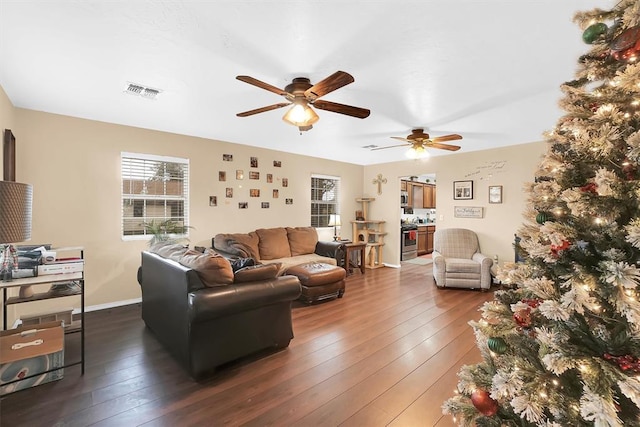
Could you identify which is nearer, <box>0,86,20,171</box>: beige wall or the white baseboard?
<box>0,86,20,171</box>: beige wall

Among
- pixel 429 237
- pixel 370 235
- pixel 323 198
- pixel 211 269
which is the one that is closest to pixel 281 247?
pixel 323 198

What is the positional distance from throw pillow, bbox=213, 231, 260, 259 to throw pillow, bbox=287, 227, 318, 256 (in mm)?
712

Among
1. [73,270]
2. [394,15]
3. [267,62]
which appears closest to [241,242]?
[73,270]

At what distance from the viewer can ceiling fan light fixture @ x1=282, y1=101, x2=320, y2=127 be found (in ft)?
8.24

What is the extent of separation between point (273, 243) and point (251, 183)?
1168mm

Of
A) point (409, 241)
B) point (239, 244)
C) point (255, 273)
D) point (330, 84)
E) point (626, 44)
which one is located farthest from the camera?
point (409, 241)

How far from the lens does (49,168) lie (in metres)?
3.36

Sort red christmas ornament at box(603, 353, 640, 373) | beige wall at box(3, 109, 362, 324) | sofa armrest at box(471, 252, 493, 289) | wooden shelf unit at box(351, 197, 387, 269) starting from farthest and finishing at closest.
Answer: wooden shelf unit at box(351, 197, 387, 269)
sofa armrest at box(471, 252, 493, 289)
beige wall at box(3, 109, 362, 324)
red christmas ornament at box(603, 353, 640, 373)

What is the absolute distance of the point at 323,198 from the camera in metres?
6.50

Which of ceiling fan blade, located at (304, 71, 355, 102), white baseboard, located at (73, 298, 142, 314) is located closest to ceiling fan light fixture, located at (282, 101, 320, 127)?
ceiling fan blade, located at (304, 71, 355, 102)

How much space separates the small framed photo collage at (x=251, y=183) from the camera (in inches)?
187

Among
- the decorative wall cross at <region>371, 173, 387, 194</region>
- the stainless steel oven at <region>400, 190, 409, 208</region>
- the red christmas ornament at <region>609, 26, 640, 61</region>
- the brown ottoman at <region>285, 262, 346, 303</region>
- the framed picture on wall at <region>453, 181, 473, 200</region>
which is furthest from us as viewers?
the stainless steel oven at <region>400, 190, 409, 208</region>

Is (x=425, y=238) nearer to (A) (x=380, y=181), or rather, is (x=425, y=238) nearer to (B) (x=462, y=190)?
(A) (x=380, y=181)

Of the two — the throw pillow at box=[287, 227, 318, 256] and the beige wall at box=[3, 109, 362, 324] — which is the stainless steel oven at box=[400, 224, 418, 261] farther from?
the beige wall at box=[3, 109, 362, 324]
